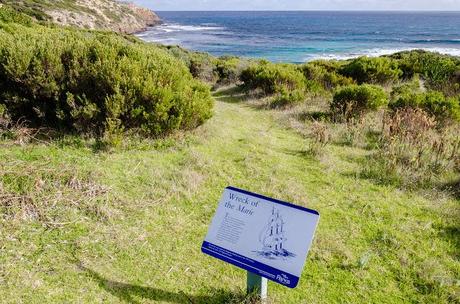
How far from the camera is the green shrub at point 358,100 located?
9.85m

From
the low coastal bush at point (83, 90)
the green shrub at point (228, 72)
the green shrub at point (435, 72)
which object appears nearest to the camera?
the low coastal bush at point (83, 90)

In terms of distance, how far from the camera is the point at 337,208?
17.1ft

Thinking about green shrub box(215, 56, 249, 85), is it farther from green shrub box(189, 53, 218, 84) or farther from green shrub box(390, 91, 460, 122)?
green shrub box(390, 91, 460, 122)

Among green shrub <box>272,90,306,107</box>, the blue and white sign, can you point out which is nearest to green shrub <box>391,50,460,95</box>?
green shrub <box>272,90,306,107</box>

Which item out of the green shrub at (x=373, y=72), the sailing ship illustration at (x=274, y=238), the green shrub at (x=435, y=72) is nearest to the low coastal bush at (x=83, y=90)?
the sailing ship illustration at (x=274, y=238)

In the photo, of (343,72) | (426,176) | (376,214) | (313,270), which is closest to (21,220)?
(313,270)

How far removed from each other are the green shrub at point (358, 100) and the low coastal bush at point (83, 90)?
4.66 meters

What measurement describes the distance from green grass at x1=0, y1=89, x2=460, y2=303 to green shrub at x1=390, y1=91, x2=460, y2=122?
394 centimetres

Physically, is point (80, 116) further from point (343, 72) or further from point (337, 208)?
point (343, 72)

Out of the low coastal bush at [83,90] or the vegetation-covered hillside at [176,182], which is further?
the low coastal bush at [83,90]

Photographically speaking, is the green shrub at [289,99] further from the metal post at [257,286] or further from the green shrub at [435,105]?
the metal post at [257,286]

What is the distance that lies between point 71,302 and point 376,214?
389 cm

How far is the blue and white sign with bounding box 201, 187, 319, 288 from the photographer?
8.83 ft

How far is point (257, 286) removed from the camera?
3162mm
